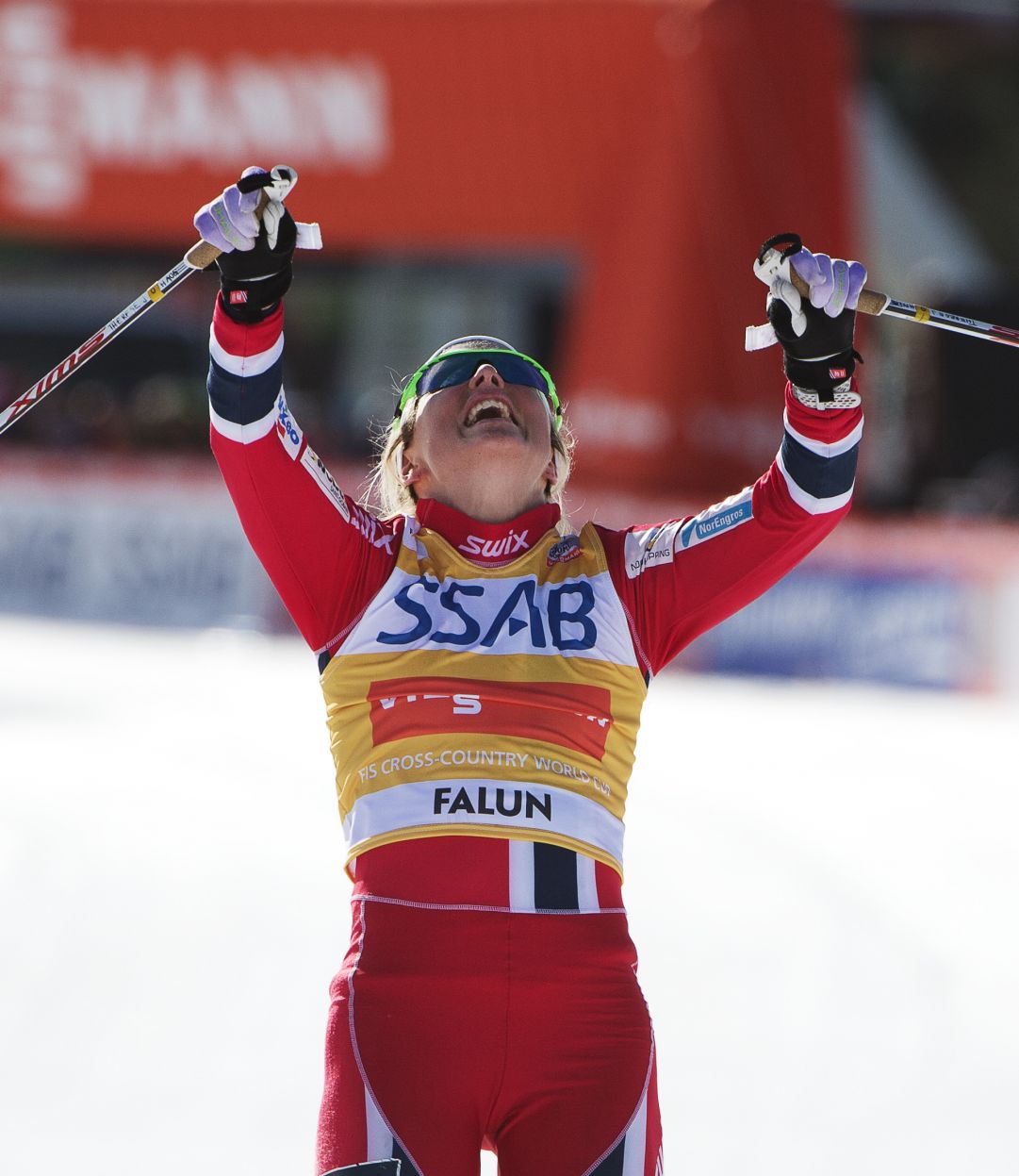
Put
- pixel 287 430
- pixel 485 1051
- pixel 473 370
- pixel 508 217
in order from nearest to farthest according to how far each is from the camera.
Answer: pixel 485 1051 → pixel 287 430 → pixel 473 370 → pixel 508 217

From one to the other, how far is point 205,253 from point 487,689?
29.8 inches

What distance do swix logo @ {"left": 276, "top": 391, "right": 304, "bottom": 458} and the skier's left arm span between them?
19.5 inches

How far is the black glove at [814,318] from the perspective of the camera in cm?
232

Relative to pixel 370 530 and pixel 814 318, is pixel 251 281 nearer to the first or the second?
pixel 370 530

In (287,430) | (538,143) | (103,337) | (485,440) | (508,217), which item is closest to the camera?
(287,430)

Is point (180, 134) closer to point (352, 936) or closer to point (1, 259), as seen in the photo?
point (1, 259)

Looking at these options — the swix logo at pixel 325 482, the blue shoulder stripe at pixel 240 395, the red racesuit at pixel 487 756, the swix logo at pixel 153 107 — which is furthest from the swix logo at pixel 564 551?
the swix logo at pixel 153 107

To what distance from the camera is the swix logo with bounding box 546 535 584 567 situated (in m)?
2.44

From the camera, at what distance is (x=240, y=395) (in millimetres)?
2252

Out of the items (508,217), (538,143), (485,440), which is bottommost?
(485,440)

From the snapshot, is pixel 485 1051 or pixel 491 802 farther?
pixel 491 802

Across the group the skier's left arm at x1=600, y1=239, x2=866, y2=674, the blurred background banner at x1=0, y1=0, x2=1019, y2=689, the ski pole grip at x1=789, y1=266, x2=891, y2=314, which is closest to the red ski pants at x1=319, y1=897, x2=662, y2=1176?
the skier's left arm at x1=600, y1=239, x2=866, y2=674

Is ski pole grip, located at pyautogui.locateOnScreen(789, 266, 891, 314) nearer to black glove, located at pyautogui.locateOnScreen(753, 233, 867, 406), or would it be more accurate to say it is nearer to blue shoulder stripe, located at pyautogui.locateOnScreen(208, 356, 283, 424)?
black glove, located at pyautogui.locateOnScreen(753, 233, 867, 406)

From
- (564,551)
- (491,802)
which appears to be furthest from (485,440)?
(491,802)
